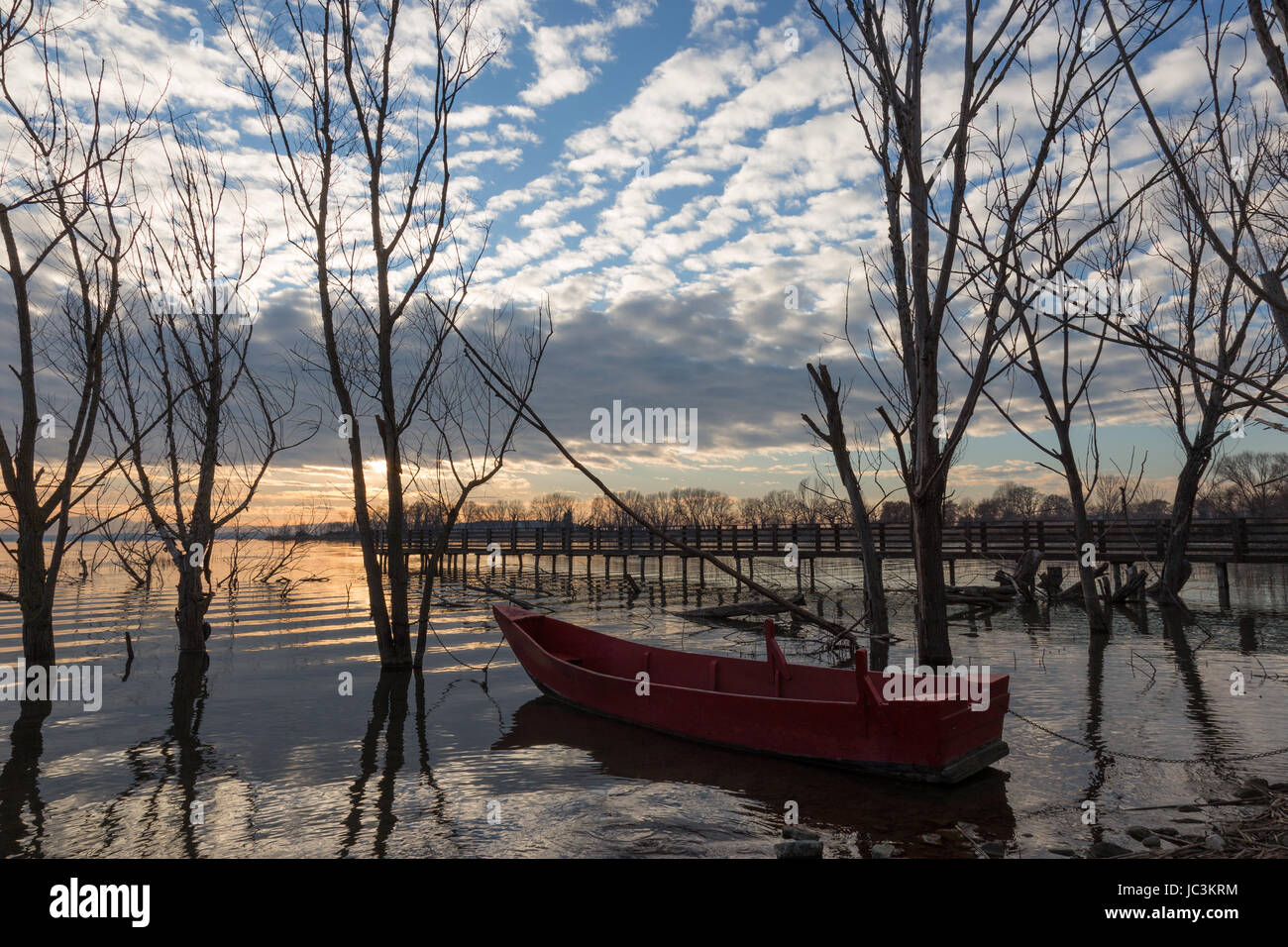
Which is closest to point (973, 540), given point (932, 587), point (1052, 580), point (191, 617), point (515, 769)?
point (1052, 580)

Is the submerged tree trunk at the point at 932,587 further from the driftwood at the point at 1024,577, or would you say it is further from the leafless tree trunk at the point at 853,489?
the driftwood at the point at 1024,577

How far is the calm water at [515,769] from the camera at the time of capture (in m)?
5.49

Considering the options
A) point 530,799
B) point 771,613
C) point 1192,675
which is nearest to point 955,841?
point 530,799

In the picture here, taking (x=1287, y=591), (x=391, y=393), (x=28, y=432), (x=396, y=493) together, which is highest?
(x=391, y=393)

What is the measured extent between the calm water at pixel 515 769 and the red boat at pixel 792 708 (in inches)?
8.8

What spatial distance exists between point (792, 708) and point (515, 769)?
282 cm

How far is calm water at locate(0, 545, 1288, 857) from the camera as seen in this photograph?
5492mm

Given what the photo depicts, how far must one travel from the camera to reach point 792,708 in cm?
682

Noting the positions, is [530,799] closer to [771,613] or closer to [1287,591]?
[771,613]

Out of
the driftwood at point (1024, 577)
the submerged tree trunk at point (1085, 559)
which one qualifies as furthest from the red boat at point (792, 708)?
the driftwood at point (1024, 577)

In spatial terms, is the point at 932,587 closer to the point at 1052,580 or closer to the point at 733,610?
the point at 733,610

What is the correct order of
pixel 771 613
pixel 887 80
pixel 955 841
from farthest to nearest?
pixel 771 613 → pixel 887 80 → pixel 955 841

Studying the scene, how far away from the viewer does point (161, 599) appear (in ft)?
82.4

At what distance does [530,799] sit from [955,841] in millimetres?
3418
